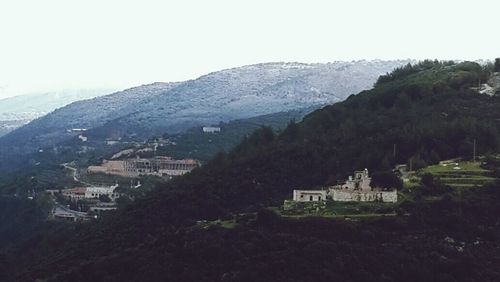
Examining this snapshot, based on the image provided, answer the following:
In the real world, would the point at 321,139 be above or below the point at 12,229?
above

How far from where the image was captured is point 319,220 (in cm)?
4419

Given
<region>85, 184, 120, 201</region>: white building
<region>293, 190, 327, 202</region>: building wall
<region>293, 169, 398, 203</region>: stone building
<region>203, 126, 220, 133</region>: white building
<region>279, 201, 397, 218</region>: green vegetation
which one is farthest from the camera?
<region>203, 126, 220, 133</region>: white building

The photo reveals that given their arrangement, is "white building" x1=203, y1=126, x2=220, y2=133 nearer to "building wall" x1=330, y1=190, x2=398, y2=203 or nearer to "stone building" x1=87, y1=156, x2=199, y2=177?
"stone building" x1=87, y1=156, x2=199, y2=177

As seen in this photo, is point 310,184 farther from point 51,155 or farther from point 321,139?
point 51,155

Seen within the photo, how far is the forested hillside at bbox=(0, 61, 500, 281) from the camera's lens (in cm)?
4053

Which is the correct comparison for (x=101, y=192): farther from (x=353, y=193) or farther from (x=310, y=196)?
(x=353, y=193)

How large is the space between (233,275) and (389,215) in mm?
9882

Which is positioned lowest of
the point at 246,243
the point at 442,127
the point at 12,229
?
the point at 12,229

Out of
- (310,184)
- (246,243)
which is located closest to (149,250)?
(246,243)

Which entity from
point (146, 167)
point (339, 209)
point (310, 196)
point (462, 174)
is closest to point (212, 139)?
point (146, 167)

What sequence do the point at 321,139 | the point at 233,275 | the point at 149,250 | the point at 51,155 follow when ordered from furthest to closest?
the point at 51,155 → the point at 321,139 → the point at 149,250 → the point at 233,275

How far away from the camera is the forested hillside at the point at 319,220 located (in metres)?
40.5

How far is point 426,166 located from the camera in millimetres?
55719

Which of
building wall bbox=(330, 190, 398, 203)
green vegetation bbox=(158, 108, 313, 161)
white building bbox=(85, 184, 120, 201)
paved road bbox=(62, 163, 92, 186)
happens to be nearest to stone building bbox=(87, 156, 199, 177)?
paved road bbox=(62, 163, 92, 186)
